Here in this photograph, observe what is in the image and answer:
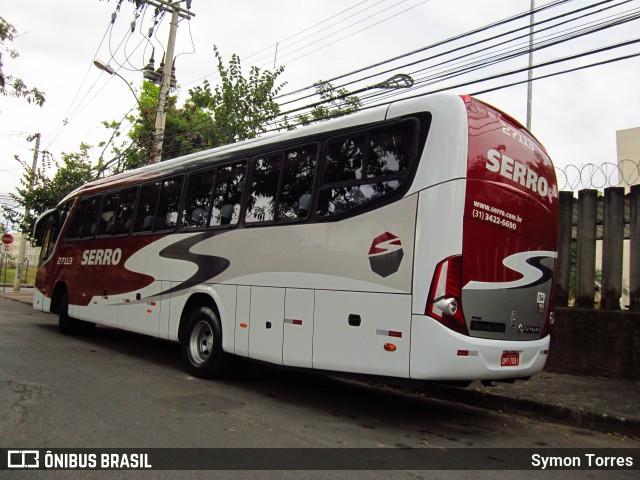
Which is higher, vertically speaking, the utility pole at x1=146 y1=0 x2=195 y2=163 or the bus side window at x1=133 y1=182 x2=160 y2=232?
the utility pole at x1=146 y1=0 x2=195 y2=163

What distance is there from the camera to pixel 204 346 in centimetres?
742

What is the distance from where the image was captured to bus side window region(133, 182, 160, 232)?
8.86 m

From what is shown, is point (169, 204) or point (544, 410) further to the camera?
point (169, 204)

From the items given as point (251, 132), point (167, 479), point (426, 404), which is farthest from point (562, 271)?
point (251, 132)

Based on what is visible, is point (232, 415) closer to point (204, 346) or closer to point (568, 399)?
point (204, 346)

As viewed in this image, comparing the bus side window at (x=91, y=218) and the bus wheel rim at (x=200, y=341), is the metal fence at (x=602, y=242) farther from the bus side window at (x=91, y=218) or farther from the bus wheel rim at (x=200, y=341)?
the bus side window at (x=91, y=218)

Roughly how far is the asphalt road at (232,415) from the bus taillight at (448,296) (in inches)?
44.8

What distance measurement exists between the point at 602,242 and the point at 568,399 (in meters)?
3.01

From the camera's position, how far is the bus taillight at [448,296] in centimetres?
479

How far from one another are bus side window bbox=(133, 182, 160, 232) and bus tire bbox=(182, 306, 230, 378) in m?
2.14

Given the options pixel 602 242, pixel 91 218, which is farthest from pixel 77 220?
pixel 602 242

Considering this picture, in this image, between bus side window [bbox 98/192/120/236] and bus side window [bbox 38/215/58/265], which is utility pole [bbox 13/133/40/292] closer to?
bus side window [bbox 38/215/58/265]

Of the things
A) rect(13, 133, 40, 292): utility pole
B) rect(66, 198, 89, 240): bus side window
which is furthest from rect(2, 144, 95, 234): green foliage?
rect(66, 198, 89, 240): bus side window

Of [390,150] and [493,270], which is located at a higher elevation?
[390,150]
